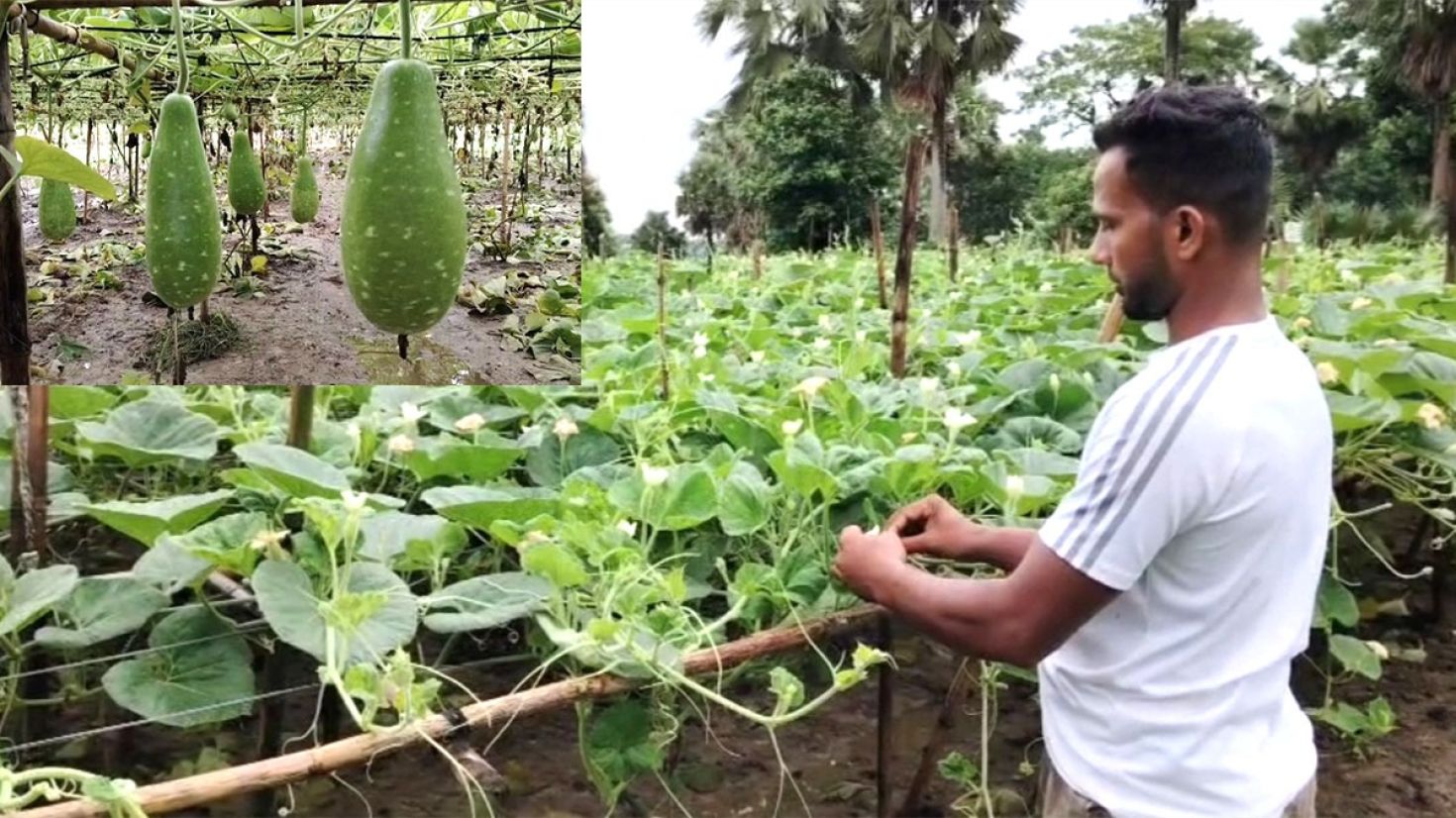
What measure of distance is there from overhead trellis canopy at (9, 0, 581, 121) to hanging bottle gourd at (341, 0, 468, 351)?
0.39 feet

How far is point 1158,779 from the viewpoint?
1226 mm

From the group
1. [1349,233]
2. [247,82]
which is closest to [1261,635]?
[247,82]

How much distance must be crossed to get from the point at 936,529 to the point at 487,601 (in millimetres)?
515

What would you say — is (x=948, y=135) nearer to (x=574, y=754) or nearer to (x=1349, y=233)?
(x=1349, y=233)

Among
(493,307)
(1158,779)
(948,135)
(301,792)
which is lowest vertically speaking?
(301,792)

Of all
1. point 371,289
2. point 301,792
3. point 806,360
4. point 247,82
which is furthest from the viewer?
point 806,360

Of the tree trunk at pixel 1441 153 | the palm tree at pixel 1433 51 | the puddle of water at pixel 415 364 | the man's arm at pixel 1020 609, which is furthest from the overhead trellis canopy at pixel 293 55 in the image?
the palm tree at pixel 1433 51

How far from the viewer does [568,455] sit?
201 centimetres

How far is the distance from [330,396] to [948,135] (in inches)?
560

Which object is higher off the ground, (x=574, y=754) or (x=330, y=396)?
(x=330, y=396)

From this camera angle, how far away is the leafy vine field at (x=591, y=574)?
4.82 ft

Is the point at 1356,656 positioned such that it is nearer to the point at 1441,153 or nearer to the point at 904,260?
the point at 904,260

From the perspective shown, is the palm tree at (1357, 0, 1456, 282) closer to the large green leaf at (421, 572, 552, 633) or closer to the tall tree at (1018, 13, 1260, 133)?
the tall tree at (1018, 13, 1260, 133)

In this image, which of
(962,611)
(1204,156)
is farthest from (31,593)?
(1204,156)
